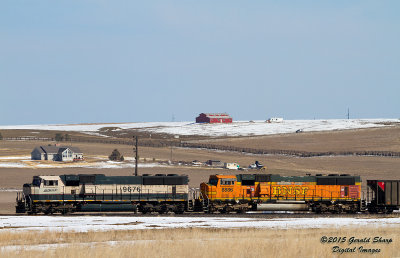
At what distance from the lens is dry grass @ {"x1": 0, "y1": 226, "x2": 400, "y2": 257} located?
22.9m

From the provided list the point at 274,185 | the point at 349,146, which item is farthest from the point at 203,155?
the point at 274,185

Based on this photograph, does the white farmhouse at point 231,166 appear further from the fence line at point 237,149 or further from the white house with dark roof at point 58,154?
the white house with dark roof at point 58,154

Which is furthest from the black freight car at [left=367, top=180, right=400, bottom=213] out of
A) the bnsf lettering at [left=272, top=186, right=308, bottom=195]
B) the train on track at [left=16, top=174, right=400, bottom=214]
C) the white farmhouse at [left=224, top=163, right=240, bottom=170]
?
the white farmhouse at [left=224, top=163, right=240, bottom=170]

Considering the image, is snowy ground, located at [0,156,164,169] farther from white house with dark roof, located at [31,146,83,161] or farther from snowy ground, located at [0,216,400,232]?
snowy ground, located at [0,216,400,232]

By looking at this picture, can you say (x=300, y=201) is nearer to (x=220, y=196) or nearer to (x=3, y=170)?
(x=220, y=196)

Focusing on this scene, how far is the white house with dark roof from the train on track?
6895 centimetres

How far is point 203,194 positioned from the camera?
161ft

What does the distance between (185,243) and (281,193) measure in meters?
24.5

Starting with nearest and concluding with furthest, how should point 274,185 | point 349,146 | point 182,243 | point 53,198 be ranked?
point 182,243, point 53,198, point 274,185, point 349,146

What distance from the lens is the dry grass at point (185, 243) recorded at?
22891 millimetres

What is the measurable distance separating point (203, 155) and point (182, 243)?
99934mm

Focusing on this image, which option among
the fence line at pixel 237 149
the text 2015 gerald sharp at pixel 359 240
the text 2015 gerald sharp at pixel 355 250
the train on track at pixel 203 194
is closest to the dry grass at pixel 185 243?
the text 2015 gerald sharp at pixel 355 250

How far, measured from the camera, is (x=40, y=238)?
2969 centimetres

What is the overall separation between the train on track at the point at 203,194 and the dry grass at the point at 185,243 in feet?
46.6
